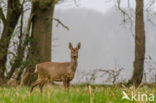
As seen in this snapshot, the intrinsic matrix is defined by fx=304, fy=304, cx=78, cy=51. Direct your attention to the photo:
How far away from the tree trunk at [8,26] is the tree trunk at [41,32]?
3.15ft

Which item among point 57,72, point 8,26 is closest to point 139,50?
point 57,72

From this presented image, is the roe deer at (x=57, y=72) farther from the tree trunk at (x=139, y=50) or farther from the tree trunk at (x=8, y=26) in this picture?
the tree trunk at (x=8, y=26)

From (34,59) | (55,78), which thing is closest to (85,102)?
(55,78)

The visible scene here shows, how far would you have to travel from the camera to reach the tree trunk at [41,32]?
51.9ft

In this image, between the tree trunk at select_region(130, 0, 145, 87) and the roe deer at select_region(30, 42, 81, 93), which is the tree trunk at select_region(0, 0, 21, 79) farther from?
the roe deer at select_region(30, 42, 81, 93)

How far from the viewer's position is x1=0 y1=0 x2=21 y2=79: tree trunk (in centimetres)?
1576

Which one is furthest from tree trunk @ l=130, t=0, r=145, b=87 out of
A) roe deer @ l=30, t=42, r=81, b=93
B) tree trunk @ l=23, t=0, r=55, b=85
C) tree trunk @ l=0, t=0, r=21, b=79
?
tree trunk @ l=0, t=0, r=21, b=79

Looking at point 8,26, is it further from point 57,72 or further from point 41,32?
point 57,72

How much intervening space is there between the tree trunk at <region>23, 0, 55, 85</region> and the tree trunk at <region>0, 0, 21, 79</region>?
3.15 ft

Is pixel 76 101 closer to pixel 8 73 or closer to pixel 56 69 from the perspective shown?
pixel 56 69

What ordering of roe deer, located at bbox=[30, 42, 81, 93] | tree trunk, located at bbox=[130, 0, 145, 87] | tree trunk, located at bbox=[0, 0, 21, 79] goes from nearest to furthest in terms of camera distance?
1. roe deer, located at bbox=[30, 42, 81, 93]
2. tree trunk, located at bbox=[130, 0, 145, 87]
3. tree trunk, located at bbox=[0, 0, 21, 79]

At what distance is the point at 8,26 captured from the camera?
1675 cm

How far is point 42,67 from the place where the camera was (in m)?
8.42

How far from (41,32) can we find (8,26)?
2003mm
